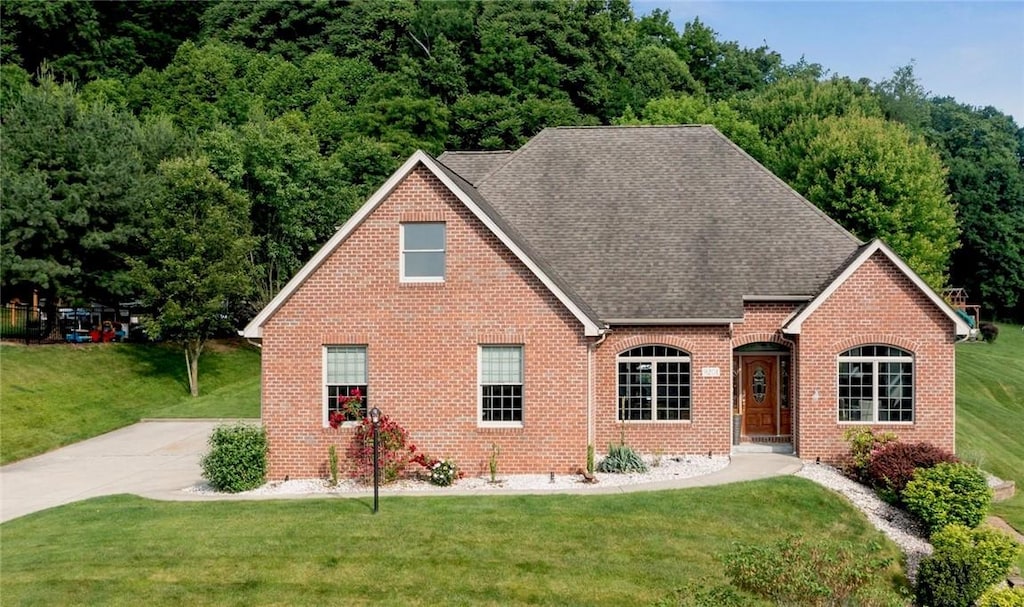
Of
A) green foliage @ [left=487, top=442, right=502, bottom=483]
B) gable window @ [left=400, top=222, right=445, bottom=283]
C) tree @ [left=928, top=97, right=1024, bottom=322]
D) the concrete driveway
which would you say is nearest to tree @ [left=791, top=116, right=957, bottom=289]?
gable window @ [left=400, top=222, right=445, bottom=283]

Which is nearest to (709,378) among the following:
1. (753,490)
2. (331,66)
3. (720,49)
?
(753,490)

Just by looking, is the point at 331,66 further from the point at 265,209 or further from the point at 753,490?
the point at 753,490

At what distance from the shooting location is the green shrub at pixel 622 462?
19.9 meters

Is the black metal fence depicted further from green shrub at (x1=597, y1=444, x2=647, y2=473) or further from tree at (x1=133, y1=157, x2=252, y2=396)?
green shrub at (x1=597, y1=444, x2=647, y2=473)

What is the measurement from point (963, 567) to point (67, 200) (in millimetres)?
37353

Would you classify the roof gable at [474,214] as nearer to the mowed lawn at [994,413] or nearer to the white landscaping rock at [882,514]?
the white landscaping rock at [882,514]

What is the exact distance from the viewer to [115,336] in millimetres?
44031

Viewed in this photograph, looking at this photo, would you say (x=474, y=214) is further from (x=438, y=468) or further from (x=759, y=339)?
(x=759, y=339)

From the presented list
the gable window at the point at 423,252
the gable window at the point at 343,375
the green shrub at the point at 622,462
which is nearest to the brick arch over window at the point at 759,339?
the green shrub at the point at 622,462

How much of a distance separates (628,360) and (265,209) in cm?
3210

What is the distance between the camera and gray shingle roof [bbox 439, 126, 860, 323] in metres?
22.1

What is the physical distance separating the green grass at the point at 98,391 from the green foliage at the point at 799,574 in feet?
75.3

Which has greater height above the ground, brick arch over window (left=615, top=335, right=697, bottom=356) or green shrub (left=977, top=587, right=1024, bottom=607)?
brick arch over window (left=615, top=335, right=697, bottom=356)

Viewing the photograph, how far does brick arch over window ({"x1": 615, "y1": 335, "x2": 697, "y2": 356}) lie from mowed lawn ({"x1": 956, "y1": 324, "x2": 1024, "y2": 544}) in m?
7.63
